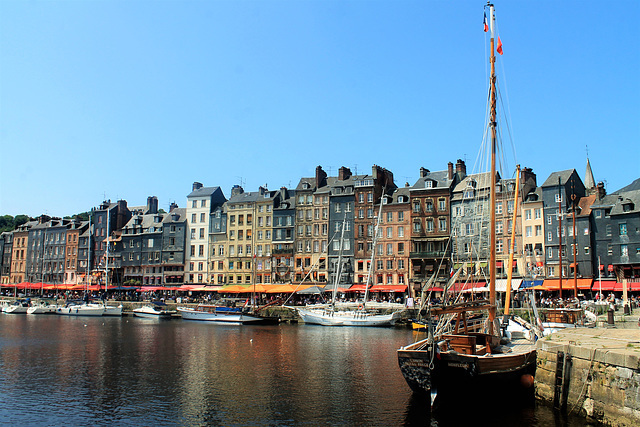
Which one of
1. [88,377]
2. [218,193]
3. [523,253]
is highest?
[218,193]

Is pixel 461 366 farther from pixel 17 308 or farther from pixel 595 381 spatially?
pixel 17 308

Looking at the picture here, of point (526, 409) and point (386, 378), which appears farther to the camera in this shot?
point (386, 378)

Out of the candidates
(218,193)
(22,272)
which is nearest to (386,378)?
(218,193)

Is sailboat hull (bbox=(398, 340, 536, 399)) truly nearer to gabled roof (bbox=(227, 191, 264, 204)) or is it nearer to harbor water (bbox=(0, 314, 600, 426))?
harbor water (bbox=(0, 314, 600, 426))

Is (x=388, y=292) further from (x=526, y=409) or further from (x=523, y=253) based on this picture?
(x=526, y=409)

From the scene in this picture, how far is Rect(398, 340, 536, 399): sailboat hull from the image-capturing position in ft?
68.0

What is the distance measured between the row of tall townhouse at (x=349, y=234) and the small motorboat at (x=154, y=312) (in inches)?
530

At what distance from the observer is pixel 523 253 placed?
68625 mm

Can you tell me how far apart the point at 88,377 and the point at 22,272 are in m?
105

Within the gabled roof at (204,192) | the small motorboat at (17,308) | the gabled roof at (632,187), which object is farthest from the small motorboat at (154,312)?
the gabled roof at (632,187)

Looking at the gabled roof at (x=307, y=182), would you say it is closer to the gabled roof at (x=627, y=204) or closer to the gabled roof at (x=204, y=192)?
the gabled roof at (x=204, y=192)

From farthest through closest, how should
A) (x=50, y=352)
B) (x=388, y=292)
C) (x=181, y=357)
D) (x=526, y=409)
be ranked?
(x=388, y=292)
(x=50, y=352)
(x=181, y=357)
(x=526, y=409)

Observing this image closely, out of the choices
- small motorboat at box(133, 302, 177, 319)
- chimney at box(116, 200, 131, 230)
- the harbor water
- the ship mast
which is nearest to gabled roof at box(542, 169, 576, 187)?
the harbor water

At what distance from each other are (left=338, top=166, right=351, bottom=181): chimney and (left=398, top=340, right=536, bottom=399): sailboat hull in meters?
67.3
